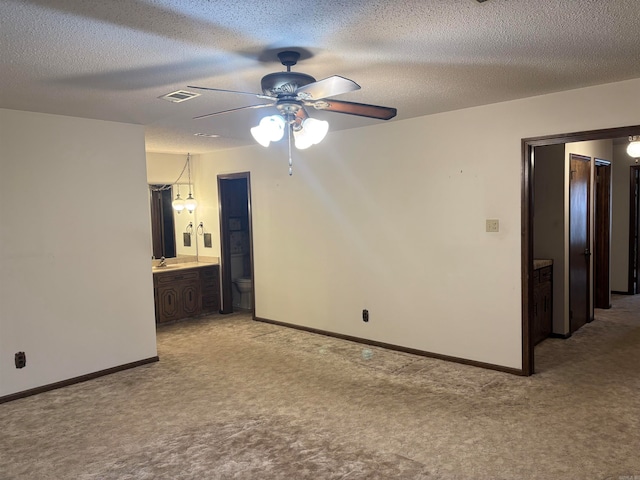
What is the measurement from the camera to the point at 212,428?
3.26 meters

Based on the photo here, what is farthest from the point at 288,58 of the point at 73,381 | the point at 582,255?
the point at 582,255

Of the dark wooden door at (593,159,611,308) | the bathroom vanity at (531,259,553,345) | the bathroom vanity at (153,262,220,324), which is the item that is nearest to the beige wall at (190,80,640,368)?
the bathroom vanity at (531,259,553,345)

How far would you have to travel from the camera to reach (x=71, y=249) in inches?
165

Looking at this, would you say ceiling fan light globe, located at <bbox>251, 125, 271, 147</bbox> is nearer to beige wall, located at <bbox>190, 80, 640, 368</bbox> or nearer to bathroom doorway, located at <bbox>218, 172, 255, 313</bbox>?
beige wall, located at <bbox>190, 80, 640, 368</bbox>

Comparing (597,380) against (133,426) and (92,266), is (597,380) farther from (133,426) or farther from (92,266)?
(92,266)

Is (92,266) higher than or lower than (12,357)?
higher

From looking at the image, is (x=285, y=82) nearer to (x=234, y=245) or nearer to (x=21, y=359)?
(x=21, y=359)

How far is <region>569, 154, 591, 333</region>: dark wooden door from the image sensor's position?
17.2 feet

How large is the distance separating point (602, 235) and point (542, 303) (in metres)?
2.24

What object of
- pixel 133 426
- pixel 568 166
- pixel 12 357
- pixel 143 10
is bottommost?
pixel 133 426

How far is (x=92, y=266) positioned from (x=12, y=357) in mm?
944

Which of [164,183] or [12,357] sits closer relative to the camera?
[12,357]

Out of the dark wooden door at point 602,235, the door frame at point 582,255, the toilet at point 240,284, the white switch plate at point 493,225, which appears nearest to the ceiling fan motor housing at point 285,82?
the white switch plate at point 493,225

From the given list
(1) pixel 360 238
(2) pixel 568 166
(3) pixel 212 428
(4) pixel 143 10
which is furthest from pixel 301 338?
(4) pixel 143 10
